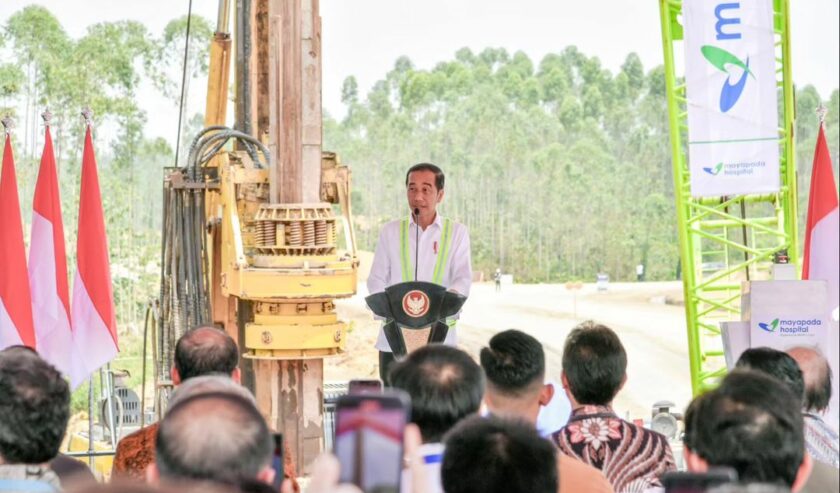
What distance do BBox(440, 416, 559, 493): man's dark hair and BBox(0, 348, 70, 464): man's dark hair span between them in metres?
1.02


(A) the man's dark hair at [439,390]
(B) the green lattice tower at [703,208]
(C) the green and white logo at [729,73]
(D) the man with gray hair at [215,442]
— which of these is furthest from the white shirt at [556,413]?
(B) the green lattice tower at [703,208]

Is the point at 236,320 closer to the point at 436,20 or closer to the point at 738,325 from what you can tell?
the point at 738,325

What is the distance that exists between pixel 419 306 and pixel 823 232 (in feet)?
6.78

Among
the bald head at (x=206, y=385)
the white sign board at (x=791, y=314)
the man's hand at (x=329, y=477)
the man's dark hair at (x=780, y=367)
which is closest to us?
the man's hand at (x=329, y=477)

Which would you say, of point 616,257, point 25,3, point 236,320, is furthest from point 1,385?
point 616,257

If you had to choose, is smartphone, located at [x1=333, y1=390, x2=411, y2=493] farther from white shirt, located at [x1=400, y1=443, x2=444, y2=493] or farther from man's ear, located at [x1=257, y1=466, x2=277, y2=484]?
white shirt, located at [x1=400, y1=443, x2=444, y2=493]

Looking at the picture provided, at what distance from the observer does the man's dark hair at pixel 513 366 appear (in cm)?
374

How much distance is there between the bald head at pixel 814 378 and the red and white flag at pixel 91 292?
351 centimetres

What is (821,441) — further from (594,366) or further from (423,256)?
(423,256)

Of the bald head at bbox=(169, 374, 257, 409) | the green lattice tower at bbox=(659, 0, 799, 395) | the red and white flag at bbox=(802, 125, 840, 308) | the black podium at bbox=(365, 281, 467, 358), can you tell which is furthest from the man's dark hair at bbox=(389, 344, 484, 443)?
the green lattice tower at bbox=(659, 0, 799, 395)

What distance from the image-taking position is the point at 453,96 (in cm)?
4375

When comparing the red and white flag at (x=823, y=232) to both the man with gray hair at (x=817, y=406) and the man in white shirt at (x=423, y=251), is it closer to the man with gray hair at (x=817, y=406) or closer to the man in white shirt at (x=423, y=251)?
the man in white shirt at (x=423, y=251)

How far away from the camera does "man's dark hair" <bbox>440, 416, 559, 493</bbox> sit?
7.63 ft

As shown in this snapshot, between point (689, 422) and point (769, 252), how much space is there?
11.2 m
